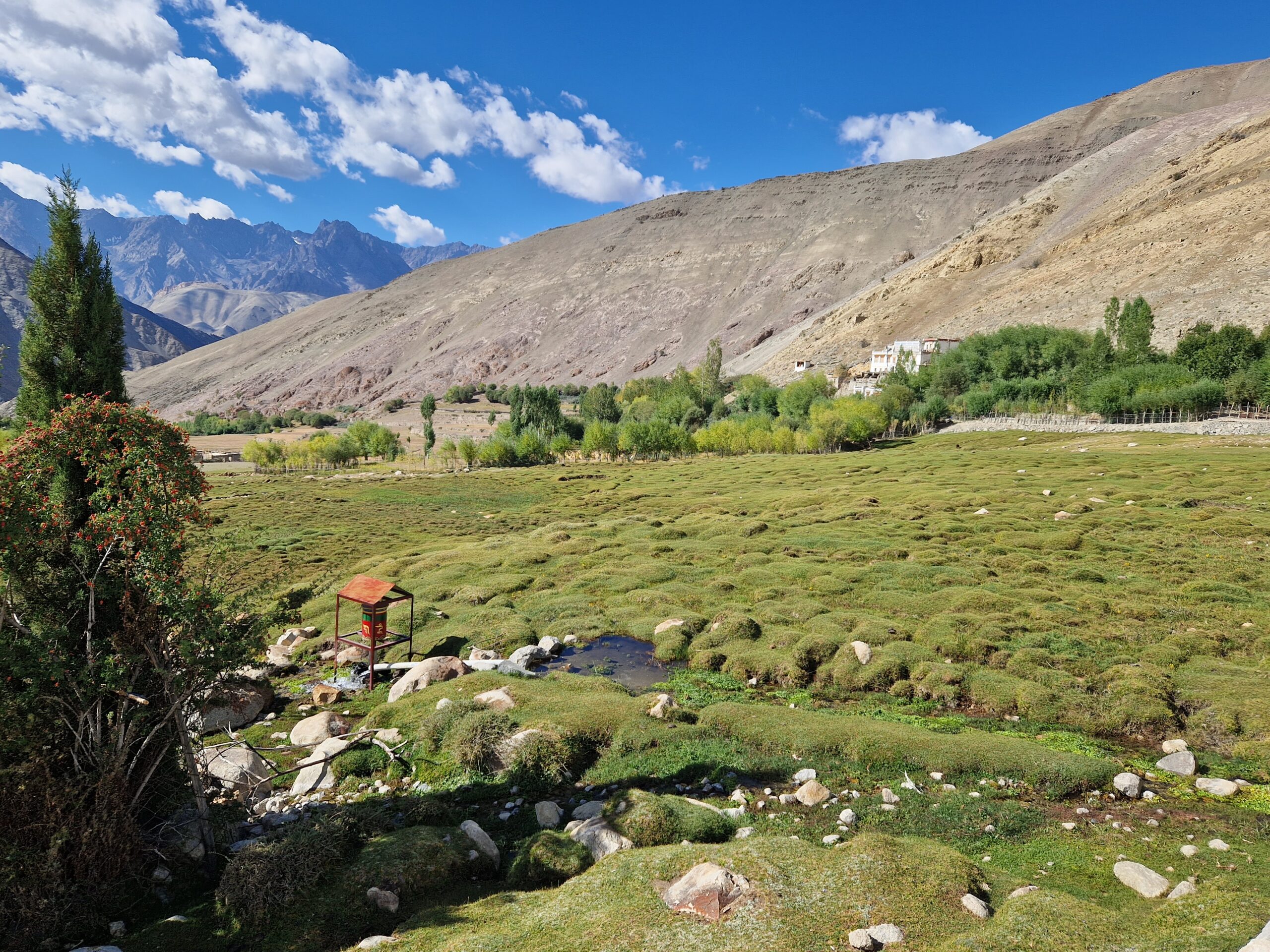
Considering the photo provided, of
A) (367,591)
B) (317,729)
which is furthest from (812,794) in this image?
(367,591)

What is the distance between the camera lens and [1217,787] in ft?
49.6

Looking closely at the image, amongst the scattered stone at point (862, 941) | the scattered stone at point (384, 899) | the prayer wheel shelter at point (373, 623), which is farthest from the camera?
the prayer wheel shelter at point (373, 623)

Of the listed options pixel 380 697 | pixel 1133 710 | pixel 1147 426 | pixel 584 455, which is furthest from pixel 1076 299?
pixel 380 697

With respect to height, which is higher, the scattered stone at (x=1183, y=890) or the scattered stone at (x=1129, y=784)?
the scattered stone at (x=1183, y=890)

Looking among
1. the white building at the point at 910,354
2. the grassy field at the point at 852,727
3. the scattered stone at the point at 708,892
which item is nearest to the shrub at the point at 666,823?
the grassy field at the point at 852,727

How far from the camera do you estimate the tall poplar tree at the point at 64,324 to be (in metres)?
14.2

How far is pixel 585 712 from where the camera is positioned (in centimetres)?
1902

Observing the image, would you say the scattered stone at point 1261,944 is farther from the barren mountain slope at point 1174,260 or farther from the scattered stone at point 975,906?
the barren mountain slope at point 1174,260

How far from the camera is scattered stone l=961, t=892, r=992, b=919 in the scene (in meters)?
10.1

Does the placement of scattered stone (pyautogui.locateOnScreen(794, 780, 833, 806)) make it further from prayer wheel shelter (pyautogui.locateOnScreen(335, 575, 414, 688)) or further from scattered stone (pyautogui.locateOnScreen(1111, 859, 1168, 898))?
prayer wheel shelter (pyautogui.locateOnScreen(335, 575, 414, 688))

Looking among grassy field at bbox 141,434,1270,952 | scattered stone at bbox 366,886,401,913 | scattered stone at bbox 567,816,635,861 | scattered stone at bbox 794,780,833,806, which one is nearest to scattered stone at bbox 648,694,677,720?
grassy field at bbox 141,434,1270,952

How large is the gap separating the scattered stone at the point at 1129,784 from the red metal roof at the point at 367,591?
22.7 meters

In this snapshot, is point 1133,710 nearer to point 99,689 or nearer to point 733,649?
point 733,649

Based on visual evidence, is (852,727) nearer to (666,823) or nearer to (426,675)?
(666,823)
